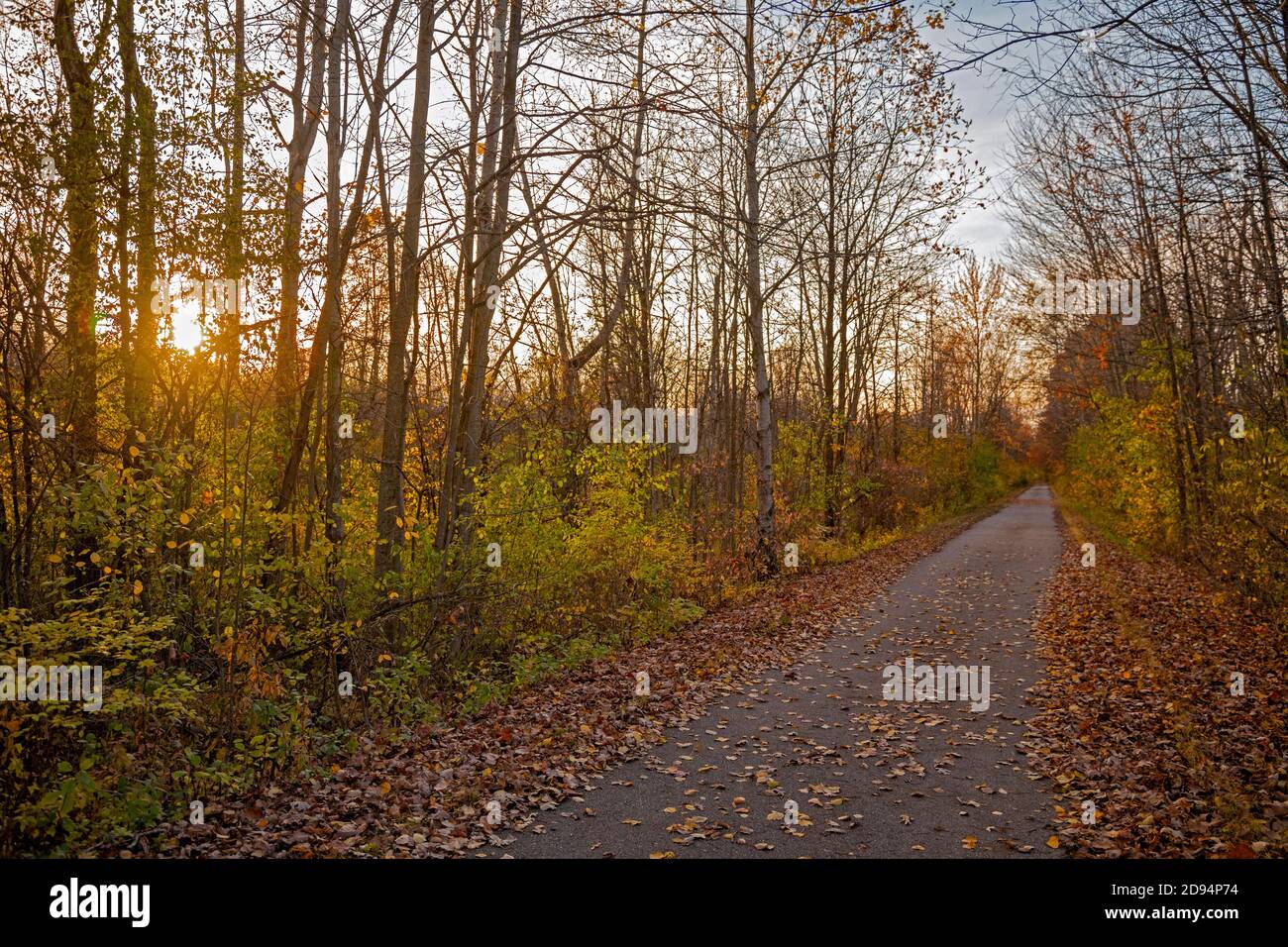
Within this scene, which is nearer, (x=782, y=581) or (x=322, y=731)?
(x=322, y=731)

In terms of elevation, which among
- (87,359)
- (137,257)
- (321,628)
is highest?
(137,257)

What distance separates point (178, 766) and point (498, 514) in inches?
197

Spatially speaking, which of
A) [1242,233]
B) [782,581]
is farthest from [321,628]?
[1242,233]

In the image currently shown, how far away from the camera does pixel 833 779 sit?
246 inches

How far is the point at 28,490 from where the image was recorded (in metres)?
6.27

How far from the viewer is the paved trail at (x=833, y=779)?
16.8ft

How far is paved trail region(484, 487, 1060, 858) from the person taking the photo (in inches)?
202

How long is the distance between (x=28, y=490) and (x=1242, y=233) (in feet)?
50.2

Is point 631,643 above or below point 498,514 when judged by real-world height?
below

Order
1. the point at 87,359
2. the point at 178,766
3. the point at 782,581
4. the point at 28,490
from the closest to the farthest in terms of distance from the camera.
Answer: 1. the point at 178,766
2. the point at 28,490
3. the point at 87,359
4. the point at 782,581
